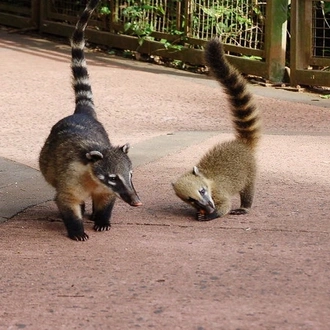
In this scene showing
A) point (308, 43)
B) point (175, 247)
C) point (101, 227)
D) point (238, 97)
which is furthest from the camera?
point (308, 43)

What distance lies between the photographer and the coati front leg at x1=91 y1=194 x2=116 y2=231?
591cm

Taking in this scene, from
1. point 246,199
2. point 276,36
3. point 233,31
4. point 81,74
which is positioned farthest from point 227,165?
point 233,31

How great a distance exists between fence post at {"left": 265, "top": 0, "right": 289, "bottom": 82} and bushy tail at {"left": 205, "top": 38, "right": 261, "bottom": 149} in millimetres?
5058

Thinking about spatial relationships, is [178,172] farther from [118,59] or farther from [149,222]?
[118,59]

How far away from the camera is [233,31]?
12.3 m

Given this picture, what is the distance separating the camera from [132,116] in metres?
10.1

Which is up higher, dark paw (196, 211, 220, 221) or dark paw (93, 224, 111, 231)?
dark paw (196, 211, 220, 221)

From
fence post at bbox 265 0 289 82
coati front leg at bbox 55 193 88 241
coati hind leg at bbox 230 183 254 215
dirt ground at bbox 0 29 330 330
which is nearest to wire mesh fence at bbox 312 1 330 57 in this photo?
fence post at bbox 265 0 289 82

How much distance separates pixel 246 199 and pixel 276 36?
5595 millimetres

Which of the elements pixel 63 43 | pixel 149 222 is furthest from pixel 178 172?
pixel 63 43

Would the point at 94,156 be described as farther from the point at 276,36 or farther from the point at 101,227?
the point at 276,36

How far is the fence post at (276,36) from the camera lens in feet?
37.9

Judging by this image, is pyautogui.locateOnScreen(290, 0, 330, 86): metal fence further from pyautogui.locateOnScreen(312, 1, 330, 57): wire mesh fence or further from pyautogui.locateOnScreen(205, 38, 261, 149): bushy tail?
pyautogui.locateOnScreen(205, 38, 261, 149): bushy tail

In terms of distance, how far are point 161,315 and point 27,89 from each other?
7.64m
